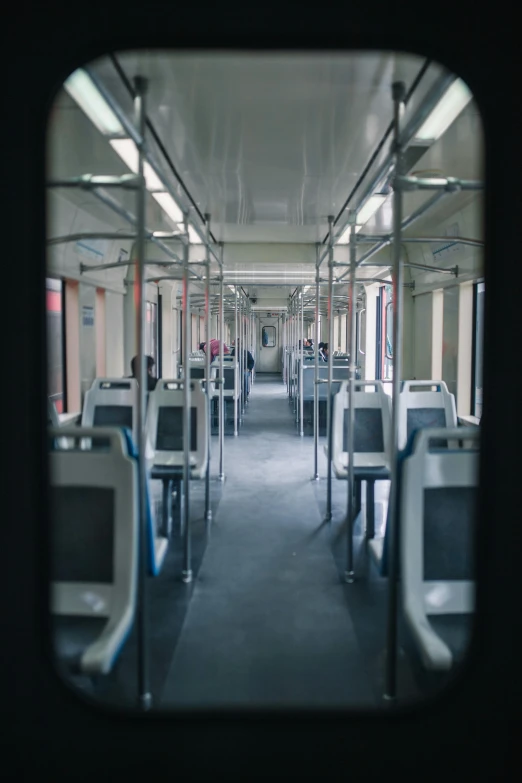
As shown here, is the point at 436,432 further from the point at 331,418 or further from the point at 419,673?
the point at 331,418

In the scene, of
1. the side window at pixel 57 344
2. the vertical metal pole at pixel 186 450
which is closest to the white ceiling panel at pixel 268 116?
the vertical metal pole at pixel 186 450

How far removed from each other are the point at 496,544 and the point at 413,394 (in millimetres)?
3305

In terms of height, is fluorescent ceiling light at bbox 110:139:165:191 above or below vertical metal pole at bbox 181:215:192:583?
above

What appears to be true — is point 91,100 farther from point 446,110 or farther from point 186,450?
point 186,450

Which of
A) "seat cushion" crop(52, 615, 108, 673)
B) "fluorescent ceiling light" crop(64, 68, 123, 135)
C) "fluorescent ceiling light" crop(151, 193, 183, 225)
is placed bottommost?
"seat cushion" crop(52, 615, 108, 673)

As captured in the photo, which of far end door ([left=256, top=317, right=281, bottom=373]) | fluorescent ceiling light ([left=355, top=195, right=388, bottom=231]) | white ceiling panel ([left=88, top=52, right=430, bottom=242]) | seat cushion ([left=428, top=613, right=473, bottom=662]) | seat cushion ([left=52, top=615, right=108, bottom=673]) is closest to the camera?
seat cushion ([left=52, top=615, right=108, bottom=673])

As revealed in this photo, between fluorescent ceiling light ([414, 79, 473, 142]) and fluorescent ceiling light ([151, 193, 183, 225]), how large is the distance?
1.88m

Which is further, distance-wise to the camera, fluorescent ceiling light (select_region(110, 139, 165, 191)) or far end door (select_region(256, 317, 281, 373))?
far end door (select_region(256, 317, 281, 373))

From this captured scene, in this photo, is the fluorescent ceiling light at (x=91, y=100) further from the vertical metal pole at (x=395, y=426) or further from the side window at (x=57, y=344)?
the side window at (x=57, y=344)

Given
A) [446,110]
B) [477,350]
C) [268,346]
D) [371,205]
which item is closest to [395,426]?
[446,110]

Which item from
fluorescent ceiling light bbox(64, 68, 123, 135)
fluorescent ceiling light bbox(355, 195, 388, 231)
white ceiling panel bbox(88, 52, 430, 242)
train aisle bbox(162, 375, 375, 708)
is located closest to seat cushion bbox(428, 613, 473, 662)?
train aisle bbox(162, 375, 375, 708)

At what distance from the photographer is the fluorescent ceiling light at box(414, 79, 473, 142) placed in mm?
2391

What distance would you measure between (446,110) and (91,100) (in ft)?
4.81

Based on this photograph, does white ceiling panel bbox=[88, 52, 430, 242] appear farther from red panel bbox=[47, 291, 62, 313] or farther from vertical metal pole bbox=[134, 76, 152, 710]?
red panel bbox=[47, 291, 62, 313]
